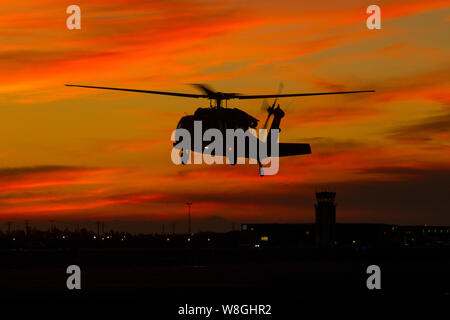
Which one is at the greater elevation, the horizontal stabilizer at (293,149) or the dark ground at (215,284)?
the horizontal stabilizer at (293,149)

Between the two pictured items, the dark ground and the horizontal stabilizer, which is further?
the horizontal stabilizer

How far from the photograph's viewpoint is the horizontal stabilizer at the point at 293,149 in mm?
77875

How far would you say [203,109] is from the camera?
68.8 metres

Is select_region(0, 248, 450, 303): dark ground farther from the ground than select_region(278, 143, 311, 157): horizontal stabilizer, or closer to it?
closer to it

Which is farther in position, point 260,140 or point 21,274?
point 21,274

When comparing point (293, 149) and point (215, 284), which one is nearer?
point (215, 284)

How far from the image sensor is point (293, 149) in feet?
257

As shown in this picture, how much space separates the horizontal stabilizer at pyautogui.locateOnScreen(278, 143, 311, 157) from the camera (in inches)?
3066

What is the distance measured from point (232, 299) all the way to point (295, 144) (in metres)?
27.4

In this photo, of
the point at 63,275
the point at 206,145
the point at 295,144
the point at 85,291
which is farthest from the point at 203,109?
the point at 63,275

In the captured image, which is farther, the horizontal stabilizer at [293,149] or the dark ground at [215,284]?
the horizontal stabilizer at [293,149]

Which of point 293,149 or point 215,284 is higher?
point 293,149
